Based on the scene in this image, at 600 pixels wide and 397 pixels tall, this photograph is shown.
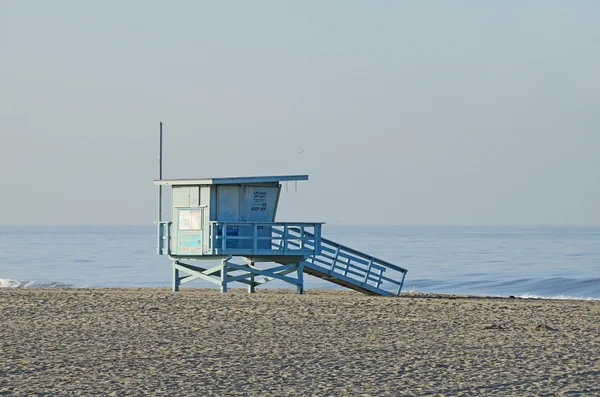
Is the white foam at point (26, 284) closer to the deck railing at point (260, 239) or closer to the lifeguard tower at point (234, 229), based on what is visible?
the lifeguard tower at point (234, 229)

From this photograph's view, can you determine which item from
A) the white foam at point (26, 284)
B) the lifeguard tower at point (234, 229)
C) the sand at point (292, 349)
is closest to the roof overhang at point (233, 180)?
the lifeguard tower at point (234, 229)

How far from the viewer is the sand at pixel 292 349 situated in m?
10.8

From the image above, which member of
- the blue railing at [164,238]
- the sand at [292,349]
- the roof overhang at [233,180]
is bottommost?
the sand at [292,349]

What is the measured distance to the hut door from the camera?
23734 millimetres

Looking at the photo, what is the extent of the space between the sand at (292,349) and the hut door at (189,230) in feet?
10.5

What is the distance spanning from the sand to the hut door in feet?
10.5

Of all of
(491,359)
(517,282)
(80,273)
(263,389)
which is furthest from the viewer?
(80,273)

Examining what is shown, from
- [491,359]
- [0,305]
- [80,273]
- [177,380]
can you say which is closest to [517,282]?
[80,273]

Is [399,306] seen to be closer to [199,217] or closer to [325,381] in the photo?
[199,217]

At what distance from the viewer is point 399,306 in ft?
68.6

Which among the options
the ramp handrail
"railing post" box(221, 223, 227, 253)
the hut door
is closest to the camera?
"railing post" box(221, 223, 227, 253)

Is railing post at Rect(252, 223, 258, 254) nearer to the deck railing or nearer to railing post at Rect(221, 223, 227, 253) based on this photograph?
the deck railing

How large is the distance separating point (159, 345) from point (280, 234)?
10.7 m

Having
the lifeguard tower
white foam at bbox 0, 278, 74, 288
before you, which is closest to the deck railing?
the lifeguard tower
